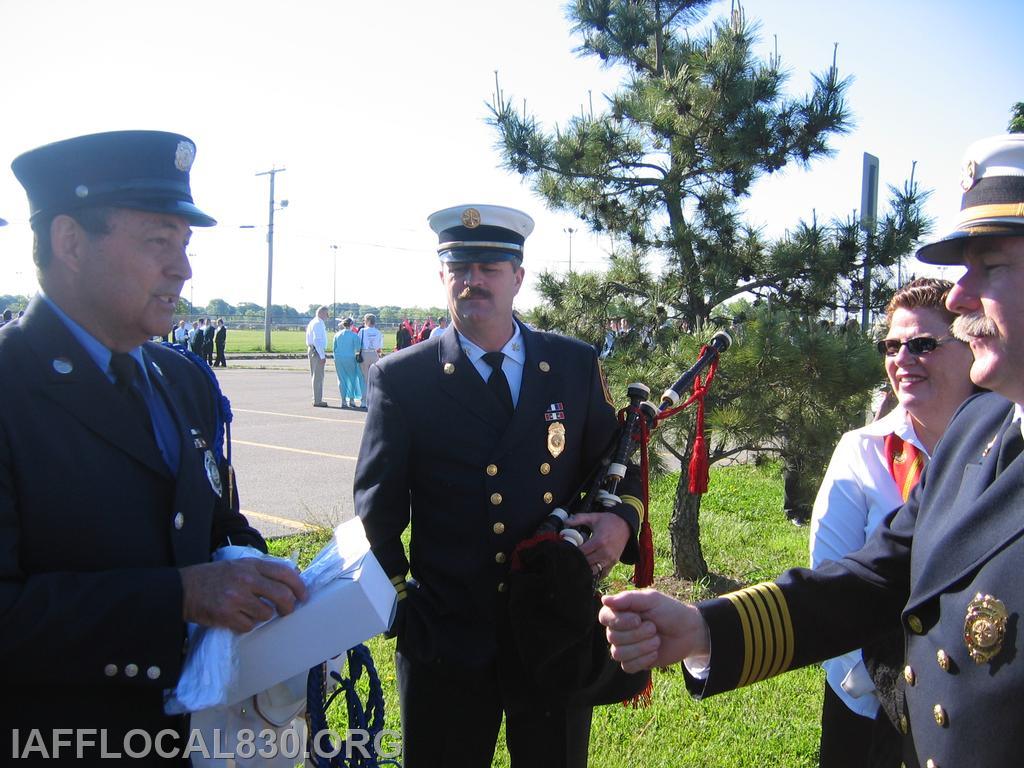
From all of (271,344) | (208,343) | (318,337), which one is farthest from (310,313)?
(318,337)

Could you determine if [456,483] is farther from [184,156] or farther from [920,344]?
[920,344]

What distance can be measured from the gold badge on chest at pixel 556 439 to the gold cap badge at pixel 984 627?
4.36 ft

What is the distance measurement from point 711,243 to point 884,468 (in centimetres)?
285

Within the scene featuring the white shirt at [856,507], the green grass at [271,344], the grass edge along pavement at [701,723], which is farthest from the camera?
the green grass at [271,344]

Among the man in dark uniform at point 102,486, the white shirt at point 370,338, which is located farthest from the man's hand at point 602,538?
the white shirt at point 370,338

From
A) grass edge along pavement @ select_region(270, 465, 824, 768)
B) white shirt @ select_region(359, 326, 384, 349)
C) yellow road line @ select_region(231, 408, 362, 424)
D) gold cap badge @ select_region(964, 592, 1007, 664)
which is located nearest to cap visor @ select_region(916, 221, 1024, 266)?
gold cap badge @ select_region(964, 592, 1007, 664)

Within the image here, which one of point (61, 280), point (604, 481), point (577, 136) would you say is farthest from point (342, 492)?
point (61, 280)

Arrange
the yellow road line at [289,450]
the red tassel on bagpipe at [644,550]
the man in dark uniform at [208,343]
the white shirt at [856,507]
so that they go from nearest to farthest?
1. the white shirt at [856,507]
2. the red tassel on bagpipe at [644,550]
3. the yellow road line at [289,450]
4. the man in dark uniform at [208,343]

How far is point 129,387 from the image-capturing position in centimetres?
185

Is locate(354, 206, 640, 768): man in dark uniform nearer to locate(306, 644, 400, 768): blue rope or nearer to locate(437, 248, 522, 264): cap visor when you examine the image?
locate(437, 248, 522, 264): cap visor

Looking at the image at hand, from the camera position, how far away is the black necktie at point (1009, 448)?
158 centimetres

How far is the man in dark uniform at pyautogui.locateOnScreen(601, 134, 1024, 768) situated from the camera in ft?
4.65

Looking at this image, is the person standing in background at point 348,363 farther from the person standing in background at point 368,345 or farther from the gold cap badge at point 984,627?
the gold cap badge at point 984,627

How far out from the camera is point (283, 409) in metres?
15.1
